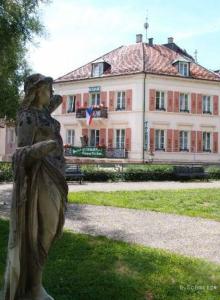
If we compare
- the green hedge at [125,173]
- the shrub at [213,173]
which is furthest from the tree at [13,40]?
the shrub at [213,173]

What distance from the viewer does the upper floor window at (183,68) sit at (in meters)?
40.7

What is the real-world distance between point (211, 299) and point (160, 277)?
94cm

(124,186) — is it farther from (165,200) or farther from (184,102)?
(184,102)

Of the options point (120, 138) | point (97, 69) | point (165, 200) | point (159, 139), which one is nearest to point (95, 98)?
point (97, 69)

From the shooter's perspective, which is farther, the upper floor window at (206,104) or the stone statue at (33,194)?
the upper floor window at (206,104)

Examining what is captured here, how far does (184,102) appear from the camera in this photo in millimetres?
40406

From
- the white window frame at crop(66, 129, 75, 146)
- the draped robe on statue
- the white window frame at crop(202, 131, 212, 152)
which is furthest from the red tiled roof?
the draped robe on statue

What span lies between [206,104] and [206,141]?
10.3ft

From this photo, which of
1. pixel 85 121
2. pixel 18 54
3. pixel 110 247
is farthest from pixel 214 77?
pixel 110 247

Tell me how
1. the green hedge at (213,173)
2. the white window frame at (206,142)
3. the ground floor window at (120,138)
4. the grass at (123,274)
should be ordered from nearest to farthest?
the grass at (123,274), the green hedge at (213,173), the ground floor window at (120,138), the white window frame at (206,142)

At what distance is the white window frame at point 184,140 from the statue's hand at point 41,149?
119 feet

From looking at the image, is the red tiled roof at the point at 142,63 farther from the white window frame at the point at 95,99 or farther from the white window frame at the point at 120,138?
the white window frame at the point at 120,138

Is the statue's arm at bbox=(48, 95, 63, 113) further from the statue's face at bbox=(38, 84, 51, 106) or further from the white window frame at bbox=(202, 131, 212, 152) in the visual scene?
the white window frame at bbox=(202, 131, 212, 152)

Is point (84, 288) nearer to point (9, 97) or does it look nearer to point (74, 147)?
point (9, 97)
